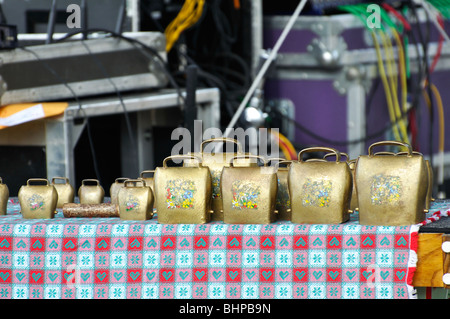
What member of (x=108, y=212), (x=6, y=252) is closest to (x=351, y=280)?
(x=108, y=212)

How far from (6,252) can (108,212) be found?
0.33m

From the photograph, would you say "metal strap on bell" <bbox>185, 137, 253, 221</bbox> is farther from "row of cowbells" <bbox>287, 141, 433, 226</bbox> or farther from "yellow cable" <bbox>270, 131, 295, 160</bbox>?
"yellow cable" <bbox>270, 131, 295, 160</bbox>

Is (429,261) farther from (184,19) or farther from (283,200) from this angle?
(184,19)

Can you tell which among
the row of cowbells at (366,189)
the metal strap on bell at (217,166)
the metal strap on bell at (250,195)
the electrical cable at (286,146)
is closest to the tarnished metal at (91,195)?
the metal strap on bell at (217,166)

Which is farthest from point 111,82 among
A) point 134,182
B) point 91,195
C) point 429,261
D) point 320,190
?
point 429,261

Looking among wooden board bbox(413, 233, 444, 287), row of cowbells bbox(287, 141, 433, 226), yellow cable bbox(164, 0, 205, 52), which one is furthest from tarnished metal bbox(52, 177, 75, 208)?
yellow cable bbox(164, 0, 205, 52)

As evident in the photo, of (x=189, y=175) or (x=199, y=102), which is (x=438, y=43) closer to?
(x=199, y=102)

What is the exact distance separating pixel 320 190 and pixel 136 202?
0.54 metres

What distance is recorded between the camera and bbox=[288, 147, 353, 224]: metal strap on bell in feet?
7.54

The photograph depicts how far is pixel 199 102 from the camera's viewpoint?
3.98 m

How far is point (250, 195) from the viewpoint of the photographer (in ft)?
7.68

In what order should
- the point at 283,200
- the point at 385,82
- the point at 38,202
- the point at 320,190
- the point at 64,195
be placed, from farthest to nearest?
the point at 385,82 < the point at 64,195 < the point at 38,202 < the point at 283,200 < the point at 320,190

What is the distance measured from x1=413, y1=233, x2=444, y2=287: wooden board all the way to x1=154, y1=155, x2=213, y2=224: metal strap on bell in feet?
1.91

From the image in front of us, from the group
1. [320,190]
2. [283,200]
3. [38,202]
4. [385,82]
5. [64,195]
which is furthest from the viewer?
[385,82]
